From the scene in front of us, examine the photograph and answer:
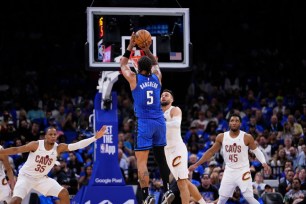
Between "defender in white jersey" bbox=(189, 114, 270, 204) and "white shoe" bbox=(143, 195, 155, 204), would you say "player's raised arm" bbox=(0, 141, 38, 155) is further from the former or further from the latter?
"white shoe" bbox=(143, 195, 155, 204)

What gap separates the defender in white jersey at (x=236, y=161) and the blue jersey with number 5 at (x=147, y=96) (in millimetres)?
2313

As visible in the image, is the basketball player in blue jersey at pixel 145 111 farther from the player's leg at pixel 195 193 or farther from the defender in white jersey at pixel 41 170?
the defender in white jersey at pixel 41 170

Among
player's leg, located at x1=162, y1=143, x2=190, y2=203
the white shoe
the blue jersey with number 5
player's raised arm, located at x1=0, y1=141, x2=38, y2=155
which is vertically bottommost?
the white shoe

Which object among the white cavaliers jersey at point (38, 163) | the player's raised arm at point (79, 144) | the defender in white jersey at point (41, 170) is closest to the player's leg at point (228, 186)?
the player's raised arm at point (79, 144)

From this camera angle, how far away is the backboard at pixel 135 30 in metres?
17.0

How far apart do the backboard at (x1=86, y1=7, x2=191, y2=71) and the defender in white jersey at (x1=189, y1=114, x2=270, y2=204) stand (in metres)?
1.59

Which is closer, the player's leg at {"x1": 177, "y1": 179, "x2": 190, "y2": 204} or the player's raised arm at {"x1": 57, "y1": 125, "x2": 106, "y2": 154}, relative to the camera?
the player's leg at {"x1": 177, "y1": 179, "x2": 190, "y2": 204}

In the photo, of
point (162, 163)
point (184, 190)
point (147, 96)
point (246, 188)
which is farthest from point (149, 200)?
point (246, 188)

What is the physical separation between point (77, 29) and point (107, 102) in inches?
551

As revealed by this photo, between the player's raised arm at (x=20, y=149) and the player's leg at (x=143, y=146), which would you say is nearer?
the player's leg at (x=143, y=146)

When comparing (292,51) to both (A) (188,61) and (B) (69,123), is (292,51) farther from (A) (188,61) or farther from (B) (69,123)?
(A) (188,61)

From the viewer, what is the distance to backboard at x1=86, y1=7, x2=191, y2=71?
17031 millimetres

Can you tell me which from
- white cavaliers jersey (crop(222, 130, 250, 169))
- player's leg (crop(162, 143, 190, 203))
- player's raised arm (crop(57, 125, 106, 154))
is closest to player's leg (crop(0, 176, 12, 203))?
player's raised arm (crop(57, 125, 106, 154))

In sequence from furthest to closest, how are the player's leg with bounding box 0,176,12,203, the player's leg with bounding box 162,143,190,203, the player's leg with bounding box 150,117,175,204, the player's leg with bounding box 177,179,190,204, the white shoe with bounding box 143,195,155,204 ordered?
the player's leg with bounding box 0,176,12,203
the player's leg with bounding box 162,143,190,203
the player's leg with bounding box 177,179,190,204
the player's leg with bounding box 150,117,175,204
the white shoe with bounding box 143,195,155,204
